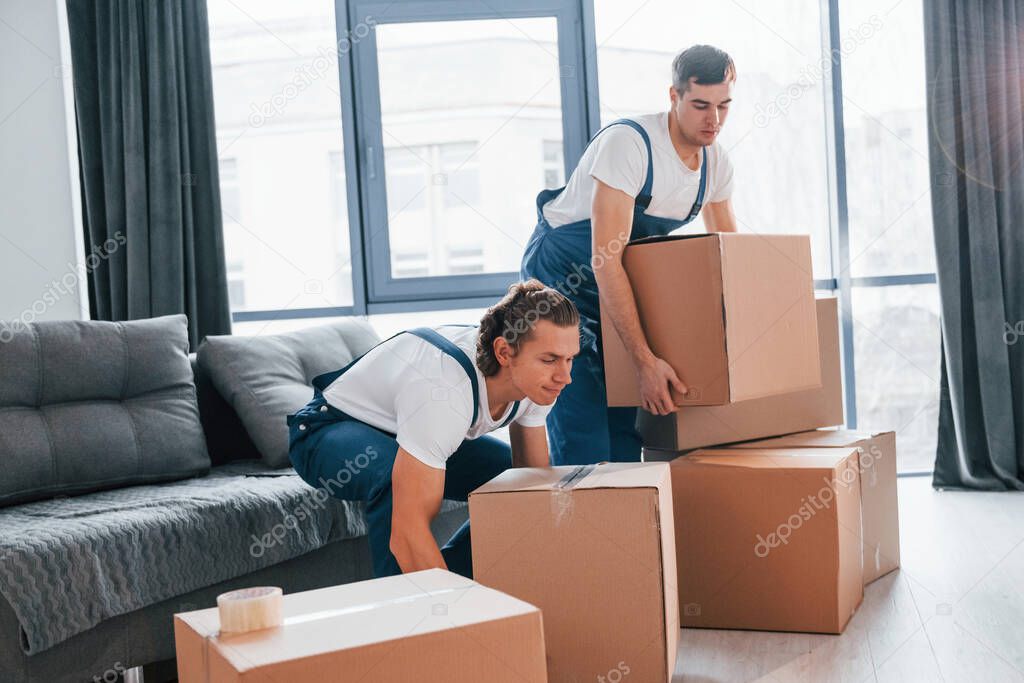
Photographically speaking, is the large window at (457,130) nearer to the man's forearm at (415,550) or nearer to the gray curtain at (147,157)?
the gray curtain at (147,157)

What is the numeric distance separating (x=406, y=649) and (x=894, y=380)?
9.99 ft

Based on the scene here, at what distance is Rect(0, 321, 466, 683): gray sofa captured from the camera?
1699 millimetres

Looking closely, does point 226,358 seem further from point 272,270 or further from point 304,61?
point 304,61

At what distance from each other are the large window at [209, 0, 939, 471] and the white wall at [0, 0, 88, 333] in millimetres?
539

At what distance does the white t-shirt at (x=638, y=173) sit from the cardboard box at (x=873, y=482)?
61 centimetres

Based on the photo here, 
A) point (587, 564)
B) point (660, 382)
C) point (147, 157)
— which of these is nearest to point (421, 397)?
point (587, 564)

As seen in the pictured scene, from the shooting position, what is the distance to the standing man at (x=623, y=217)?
6.75ft

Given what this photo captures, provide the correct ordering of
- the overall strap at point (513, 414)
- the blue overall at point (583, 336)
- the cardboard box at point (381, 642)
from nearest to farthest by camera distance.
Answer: the cardboard box at point (381, 642), the overall strap at point (513, 414), the blue overall at point (583, 336)

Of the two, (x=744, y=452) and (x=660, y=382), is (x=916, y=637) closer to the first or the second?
A: (x=744, y=452)

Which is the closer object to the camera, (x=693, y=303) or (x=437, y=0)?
(x=693, y=303)

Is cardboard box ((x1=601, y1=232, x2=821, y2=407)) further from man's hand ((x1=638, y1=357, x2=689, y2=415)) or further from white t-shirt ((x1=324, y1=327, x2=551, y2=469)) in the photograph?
white t-shirt ((x1=324, y1=327, x2=551, y2=469))

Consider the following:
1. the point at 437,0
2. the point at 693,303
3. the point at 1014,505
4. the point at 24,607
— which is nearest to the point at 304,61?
the point at 437,0

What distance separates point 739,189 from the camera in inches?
145

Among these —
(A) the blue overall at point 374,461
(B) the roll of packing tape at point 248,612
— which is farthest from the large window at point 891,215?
(B) the roll of packing tape at point 248,612
